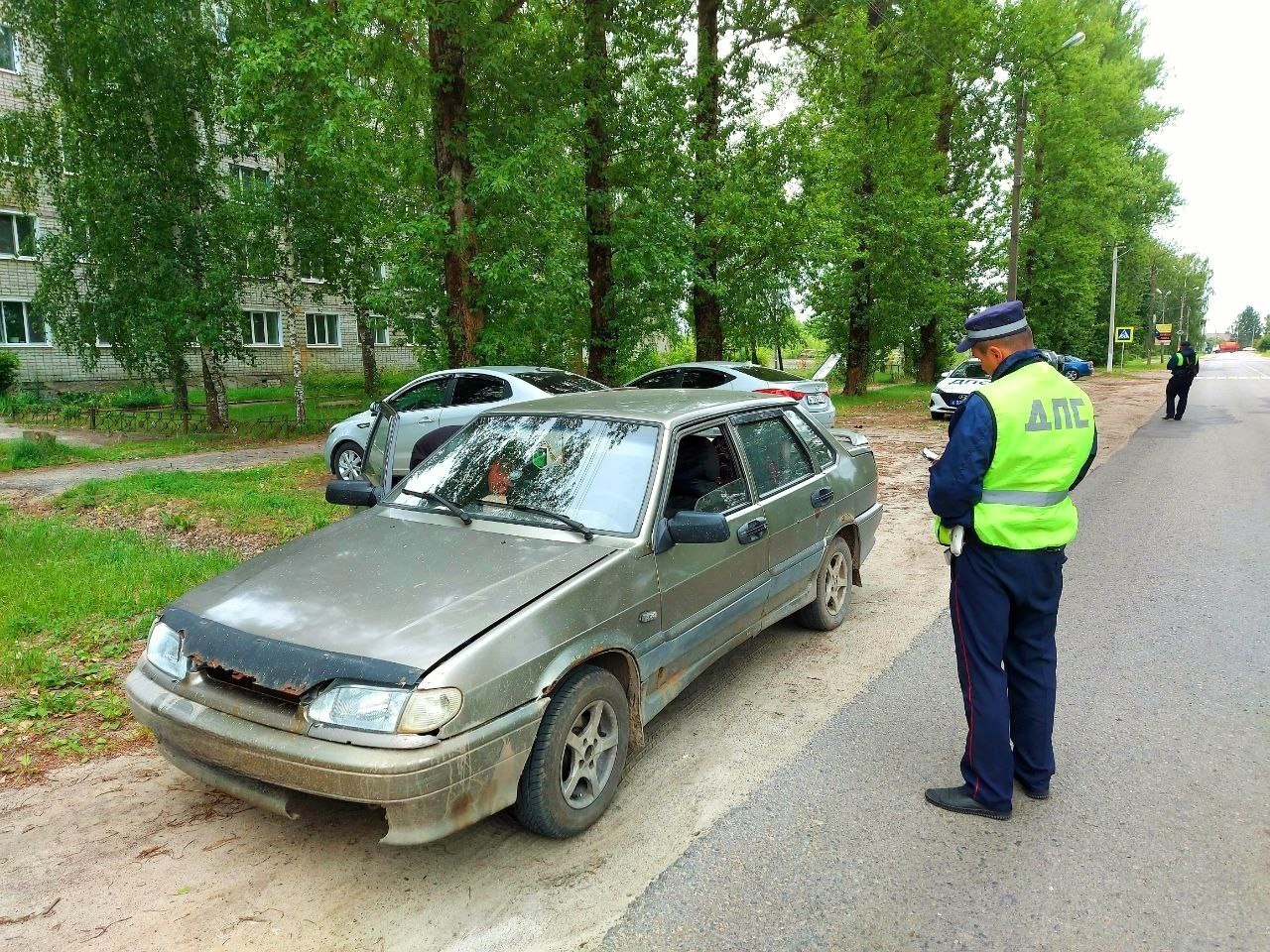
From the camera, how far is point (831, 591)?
17.7 feet

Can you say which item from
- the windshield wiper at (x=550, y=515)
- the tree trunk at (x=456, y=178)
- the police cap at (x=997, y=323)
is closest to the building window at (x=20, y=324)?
the tree trunk at (x=456, y=178)

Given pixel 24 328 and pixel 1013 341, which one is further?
pixel 24 328

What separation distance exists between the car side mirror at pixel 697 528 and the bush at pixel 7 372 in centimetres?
2662

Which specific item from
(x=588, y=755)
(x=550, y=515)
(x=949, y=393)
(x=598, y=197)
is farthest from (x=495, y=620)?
(x=949, y=393)

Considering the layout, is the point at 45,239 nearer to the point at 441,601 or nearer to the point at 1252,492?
the point at 441,601

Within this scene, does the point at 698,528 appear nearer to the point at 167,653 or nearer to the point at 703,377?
the point at 167,653

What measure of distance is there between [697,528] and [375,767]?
157cm

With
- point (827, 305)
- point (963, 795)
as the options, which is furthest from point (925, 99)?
point (963, 795)

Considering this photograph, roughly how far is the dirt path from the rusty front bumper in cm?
963

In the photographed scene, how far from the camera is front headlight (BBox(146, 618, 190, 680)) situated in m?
3.08

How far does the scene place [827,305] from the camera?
24.3 m

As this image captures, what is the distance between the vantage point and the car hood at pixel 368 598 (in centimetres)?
274

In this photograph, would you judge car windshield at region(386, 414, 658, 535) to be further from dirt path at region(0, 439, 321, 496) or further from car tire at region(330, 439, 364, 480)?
dirt path at region(0, 439, 321, 496)

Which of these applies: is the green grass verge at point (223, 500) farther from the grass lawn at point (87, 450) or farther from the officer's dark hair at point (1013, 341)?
the officer's dark hair at point (1013, 341)
